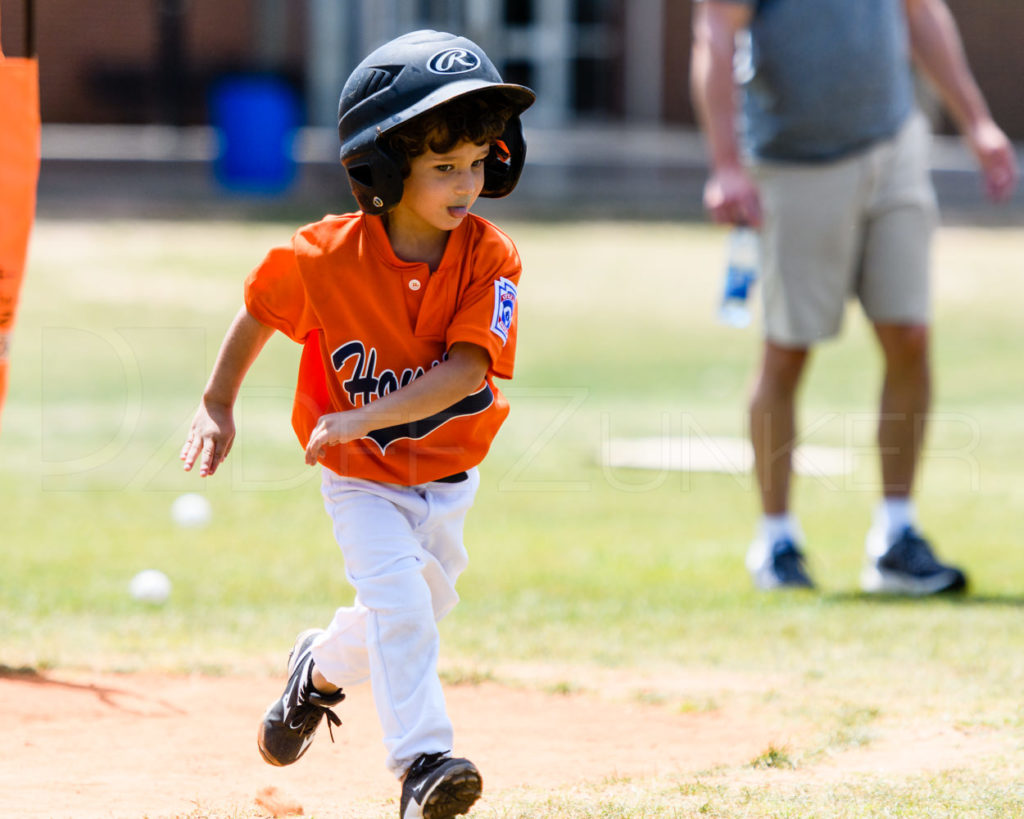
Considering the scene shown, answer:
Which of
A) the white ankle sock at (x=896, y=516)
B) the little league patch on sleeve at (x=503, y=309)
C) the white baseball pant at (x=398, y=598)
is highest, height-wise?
the little league patch on sleeve at (x=503, y=309)

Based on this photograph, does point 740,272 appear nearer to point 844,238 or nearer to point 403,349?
point 844,238

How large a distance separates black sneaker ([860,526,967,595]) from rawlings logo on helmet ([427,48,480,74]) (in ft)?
11.0

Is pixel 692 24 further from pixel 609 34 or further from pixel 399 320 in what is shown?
pixel 399 320

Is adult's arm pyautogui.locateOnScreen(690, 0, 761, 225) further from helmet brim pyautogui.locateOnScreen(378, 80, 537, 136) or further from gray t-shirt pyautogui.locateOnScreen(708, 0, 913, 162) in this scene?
helmet brim pyautogui.locateOnScreen(378, 80, 537, 136)

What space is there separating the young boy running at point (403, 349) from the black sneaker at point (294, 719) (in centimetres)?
8

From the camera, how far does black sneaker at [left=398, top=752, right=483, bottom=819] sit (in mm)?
3062

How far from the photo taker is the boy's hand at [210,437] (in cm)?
341

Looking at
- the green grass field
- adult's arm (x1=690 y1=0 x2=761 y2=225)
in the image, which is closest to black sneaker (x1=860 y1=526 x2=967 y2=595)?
the green grass field

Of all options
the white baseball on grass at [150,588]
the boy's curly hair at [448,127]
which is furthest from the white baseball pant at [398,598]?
the white baseball on grass at [150,588]

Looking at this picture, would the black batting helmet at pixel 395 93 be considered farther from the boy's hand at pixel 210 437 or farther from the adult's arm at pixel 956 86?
the adult's arm at pixel 956 86

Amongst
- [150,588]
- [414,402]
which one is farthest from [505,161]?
[150,588]

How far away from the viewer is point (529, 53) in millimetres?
27031

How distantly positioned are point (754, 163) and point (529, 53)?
70.9ft

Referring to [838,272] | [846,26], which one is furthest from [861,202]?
[846,26]
